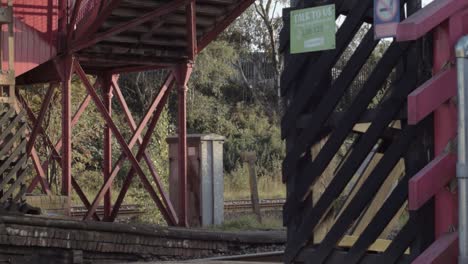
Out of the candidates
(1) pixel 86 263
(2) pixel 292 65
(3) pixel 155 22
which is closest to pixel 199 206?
(3) pixel 155 22

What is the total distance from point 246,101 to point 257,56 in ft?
11.3

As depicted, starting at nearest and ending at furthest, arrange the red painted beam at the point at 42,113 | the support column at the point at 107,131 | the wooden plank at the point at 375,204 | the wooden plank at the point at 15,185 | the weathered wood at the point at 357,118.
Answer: the weathered wood at the point at 357,118, the wooden plank at the point at 375,204, the wooden plank at the point at 15,185, the red painted beam at the point at 42,113, the support column at the point at 107,131

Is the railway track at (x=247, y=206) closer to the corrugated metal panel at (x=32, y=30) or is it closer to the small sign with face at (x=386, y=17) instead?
the corrugated metal panel at (x=32, y=30)

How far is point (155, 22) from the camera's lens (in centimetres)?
1672

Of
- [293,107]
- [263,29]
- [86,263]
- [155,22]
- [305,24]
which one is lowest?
[86,263]

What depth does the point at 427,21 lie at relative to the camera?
482cm

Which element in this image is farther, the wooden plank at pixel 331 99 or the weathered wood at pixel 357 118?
the wooden plank at pixel 331 99

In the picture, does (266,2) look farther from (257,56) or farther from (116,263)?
(116,263)

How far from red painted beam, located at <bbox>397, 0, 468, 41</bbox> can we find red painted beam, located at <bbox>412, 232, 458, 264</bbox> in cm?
111

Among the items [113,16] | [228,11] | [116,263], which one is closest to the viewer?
[116,263]

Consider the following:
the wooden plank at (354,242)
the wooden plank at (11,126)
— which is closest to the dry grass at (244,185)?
the wooden plank at (11,126)

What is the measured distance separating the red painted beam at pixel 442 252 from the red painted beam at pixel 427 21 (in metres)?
1.11

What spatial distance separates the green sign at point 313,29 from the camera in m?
5.91

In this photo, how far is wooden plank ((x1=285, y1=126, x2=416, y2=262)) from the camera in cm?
539
